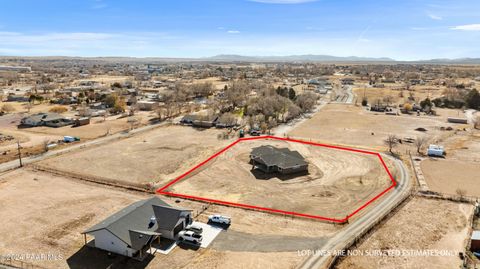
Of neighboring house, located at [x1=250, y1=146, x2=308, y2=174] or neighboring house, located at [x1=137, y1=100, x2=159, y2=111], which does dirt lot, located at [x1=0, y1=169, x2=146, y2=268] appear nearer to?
neighboring house, located at [x1=250, y1=146, x2=308, y2=174]

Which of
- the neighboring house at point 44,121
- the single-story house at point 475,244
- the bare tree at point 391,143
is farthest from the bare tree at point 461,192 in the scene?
the neighboring house at point 44,121

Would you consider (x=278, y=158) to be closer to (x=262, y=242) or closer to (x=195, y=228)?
(x=262, y=242)

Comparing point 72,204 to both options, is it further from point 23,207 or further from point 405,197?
point 405,197

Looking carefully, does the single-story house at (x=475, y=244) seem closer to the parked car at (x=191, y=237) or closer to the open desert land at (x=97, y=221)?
the open desert land at (x=97, y=221)

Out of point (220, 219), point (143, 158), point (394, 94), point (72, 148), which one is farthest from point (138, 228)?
point (394, 94)

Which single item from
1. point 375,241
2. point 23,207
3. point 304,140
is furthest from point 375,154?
point 23,207
